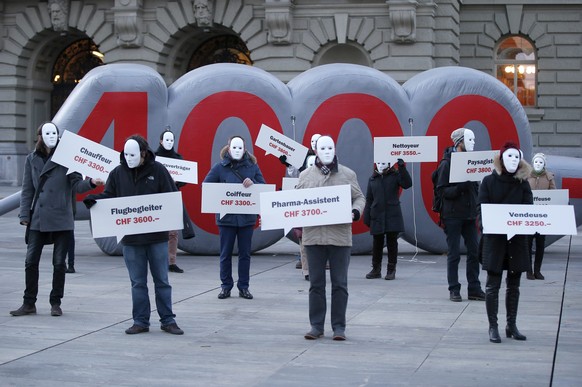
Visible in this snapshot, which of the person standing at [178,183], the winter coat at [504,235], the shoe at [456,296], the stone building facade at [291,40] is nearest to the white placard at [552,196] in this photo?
the shoe at [456,296]

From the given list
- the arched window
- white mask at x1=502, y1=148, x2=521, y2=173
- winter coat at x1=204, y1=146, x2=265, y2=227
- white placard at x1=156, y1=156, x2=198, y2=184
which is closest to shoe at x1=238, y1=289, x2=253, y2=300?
winter coat at x1=204, y1=146, x2=265, y2=227

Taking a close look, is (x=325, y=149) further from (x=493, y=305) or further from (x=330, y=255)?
(x=493, y=305)

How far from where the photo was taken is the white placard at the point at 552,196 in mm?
13539

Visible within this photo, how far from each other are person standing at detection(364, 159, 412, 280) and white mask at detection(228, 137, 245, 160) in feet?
7.46

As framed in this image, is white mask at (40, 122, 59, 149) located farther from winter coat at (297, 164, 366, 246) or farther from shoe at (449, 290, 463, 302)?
shoe at (449, 290, 463, 302)

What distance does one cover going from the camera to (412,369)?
772 cm

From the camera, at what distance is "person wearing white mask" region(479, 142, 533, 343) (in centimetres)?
880

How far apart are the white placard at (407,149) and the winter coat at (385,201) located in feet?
1.50

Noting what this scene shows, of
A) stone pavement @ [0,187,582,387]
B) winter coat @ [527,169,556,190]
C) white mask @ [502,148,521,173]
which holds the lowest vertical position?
stone pavement @ [0,187,582,387]

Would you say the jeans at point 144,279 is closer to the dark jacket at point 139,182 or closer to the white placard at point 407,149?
the dark jacket at point 139,182

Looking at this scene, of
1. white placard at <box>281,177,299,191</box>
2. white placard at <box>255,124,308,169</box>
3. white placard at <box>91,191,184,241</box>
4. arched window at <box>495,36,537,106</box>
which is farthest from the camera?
arched window at <box>495,36,537,106</box>

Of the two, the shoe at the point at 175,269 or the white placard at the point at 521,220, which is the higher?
the white placard at the point at 521,220

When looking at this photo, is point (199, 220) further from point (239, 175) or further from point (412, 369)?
point (412, 369)

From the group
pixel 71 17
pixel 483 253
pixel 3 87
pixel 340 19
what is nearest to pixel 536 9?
pixel 340 19
